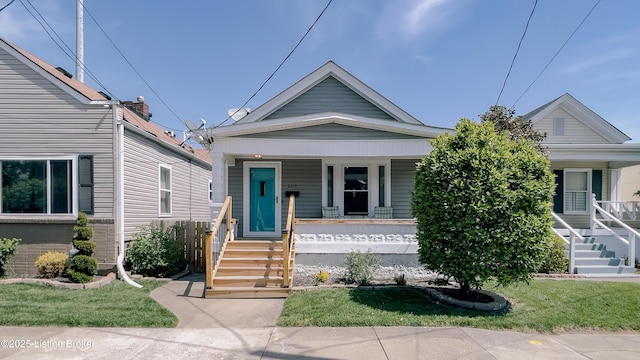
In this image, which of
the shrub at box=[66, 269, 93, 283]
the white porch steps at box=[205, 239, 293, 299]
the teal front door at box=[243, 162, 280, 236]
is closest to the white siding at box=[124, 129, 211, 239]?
the shrub at box=[66, 269, 93, 283]

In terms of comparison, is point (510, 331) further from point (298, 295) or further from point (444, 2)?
point (444, 2)

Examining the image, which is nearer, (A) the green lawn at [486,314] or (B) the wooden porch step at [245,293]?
(A) the green lawn at [486,314]

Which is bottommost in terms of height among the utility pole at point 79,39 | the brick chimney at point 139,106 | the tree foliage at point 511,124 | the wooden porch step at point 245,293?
the wooden porch step at point 245,293

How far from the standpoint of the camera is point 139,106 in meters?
14.3

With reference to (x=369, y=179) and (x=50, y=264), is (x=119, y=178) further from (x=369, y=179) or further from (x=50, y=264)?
(x=369, y=179)

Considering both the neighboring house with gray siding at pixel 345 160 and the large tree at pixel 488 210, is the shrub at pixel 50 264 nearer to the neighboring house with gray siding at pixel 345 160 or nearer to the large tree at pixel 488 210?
the neighboring house with gray siding at pixel 345 160

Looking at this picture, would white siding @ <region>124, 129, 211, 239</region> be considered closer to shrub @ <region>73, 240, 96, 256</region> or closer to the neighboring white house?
shrub @ <region>73, 240, 96, 256</region>

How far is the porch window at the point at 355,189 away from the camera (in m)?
10.6

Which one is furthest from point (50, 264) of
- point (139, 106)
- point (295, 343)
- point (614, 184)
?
point (614, 184)

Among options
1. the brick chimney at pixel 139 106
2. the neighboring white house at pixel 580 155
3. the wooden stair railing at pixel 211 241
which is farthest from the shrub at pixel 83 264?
the neighboring white house at pixel 580 155

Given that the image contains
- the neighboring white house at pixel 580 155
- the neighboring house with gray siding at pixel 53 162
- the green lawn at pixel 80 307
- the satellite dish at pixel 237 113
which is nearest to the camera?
the green lawn at pixel 80 307

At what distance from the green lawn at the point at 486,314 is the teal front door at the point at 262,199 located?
13.3ft

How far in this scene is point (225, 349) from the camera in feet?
14.6

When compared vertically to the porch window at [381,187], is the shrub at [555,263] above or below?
below
